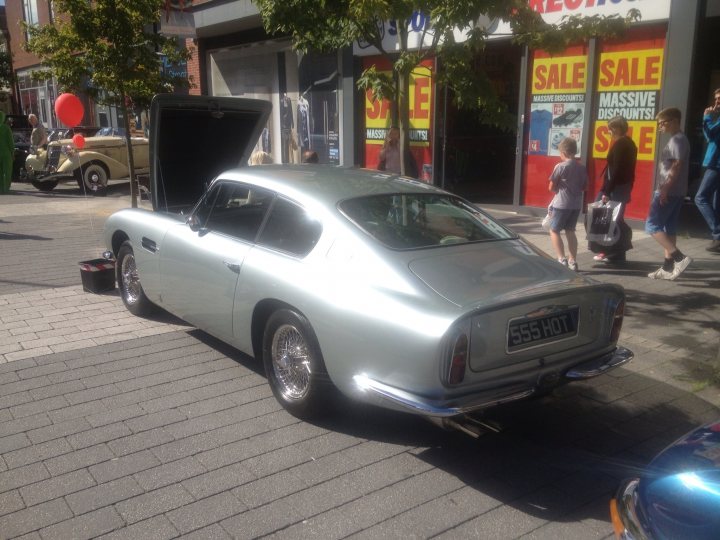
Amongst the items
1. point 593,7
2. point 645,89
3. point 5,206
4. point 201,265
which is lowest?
point 5,206

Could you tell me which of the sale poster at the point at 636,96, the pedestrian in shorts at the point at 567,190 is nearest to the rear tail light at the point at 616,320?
the pedestrian in shorts at the point at 567,190

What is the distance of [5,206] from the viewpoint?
1532 cm

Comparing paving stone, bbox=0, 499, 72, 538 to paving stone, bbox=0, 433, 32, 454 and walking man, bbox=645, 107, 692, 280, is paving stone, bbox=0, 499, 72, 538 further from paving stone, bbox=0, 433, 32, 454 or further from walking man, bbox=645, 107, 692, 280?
walking man, bbox=645, 107, 692, 280

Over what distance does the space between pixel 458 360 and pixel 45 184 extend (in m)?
17.7

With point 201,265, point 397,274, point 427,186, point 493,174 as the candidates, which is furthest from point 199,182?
point 493,174

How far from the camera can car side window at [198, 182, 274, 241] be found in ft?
16.3

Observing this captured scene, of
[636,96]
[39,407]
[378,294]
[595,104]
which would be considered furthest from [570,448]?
[595,104]

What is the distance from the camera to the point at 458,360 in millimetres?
3355

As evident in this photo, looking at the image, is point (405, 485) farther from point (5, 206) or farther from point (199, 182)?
point (5, 206)

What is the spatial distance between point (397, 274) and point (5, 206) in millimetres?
14321

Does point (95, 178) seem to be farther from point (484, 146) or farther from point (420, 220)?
point (420, 220)

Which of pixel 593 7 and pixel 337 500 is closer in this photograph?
pixel 337 500

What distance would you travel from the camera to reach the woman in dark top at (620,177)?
26.2 feet

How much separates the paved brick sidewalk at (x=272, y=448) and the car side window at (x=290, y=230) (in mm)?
1061
